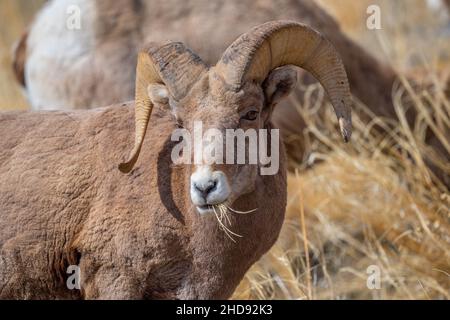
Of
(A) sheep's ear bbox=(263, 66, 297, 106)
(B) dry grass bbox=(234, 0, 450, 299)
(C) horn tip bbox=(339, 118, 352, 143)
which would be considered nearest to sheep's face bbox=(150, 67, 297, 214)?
(A) sheep's ear bbox=(263, 66, 297, 106)

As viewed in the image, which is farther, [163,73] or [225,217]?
[225,217]

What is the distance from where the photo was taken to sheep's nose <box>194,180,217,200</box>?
480cm

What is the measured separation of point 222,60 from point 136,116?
627mm

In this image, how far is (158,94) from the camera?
539cm

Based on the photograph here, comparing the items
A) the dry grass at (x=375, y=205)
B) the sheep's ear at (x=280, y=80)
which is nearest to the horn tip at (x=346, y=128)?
the sheep's ear at (x=280, y=80)

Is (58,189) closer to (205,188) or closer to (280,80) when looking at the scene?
(205,188)

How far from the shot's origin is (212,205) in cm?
489

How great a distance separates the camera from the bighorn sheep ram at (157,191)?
524 cm

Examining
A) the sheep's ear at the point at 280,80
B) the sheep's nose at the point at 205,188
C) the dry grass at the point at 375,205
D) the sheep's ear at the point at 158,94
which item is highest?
the dry grass at the point at 375,205

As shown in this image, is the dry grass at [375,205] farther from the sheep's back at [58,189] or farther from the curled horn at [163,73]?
the curled horn at [163,73]

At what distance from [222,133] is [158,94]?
55 cm

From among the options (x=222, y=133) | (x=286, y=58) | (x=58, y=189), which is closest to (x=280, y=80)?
(x=286, y=58)

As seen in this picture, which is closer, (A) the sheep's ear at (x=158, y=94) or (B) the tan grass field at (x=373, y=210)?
(A) the sheep's ear at (x=158, y=94)
